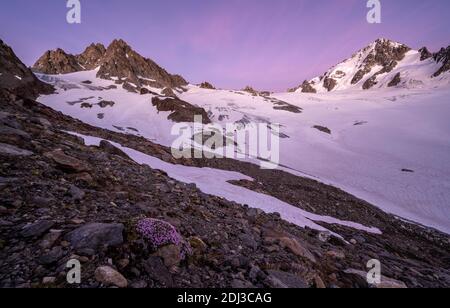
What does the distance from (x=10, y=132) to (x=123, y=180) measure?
380 cm

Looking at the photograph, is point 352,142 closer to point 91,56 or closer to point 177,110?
point 177,110

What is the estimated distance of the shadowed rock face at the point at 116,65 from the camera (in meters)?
112

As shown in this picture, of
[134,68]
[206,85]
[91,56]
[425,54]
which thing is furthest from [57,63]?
[425,54]

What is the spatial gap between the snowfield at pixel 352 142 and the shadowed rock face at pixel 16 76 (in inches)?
134

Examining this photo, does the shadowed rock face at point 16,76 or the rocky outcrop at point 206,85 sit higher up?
the rocky outcrop at point 206,85

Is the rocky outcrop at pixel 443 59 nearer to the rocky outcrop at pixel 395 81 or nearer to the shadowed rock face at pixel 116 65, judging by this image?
the rocky outcrop at pixel 395 81

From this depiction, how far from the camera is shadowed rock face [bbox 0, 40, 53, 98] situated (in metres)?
53.3

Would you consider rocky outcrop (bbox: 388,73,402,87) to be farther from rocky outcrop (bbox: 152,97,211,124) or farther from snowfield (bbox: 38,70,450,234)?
rocky outcrop (bbox: 152,97,211,124)

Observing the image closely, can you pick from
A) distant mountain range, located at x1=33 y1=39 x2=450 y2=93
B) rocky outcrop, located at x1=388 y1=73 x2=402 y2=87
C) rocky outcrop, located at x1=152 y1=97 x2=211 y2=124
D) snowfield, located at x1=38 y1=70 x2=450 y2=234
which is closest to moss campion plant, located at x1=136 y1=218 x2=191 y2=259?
snowfield, located at x1=38 y1=70 x2=450 y2=234

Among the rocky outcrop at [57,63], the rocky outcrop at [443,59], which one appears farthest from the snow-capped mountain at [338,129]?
the rocky outcrop at [443,59]

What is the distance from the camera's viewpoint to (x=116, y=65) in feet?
373

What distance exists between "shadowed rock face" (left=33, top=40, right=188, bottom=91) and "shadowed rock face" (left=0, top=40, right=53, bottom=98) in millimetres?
45602

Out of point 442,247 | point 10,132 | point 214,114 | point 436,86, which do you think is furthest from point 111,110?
point 436,86
